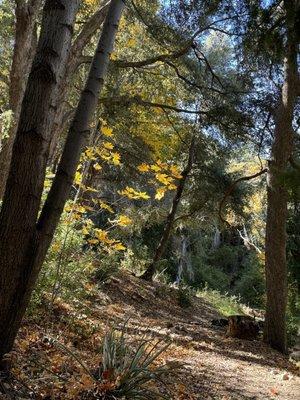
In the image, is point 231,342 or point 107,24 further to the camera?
point 231,342

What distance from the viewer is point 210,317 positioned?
38.1 ft

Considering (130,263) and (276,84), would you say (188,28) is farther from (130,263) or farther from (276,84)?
(130,263)

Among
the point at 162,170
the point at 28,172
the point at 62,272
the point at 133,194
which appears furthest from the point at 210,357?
the point at 28,172

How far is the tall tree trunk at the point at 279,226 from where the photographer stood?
24.8 ft

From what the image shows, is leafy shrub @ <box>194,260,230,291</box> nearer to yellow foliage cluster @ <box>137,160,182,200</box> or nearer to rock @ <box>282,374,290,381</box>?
rock @ <box>282,374,290,381</box>

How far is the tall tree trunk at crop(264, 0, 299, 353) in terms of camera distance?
7.57m

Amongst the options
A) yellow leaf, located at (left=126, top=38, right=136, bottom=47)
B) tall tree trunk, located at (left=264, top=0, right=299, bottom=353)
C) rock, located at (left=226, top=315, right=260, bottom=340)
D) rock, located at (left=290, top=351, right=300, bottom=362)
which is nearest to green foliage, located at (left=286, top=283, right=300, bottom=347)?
rock, located at (left=226, top=315, right=260, bottom=340)

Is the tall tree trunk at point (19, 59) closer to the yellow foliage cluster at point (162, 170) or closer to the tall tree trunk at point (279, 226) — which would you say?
the yellow foliage cluster at point (162, 170)

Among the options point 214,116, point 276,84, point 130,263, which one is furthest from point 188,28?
point 130,263

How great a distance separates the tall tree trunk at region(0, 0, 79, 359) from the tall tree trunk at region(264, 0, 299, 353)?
5.59 meters

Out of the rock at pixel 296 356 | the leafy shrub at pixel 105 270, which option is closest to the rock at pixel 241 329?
the rock at pixel 296 356

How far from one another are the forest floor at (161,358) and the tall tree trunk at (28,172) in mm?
440

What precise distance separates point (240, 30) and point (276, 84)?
3249 millimetres

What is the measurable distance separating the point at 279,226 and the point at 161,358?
3941 millimetres
